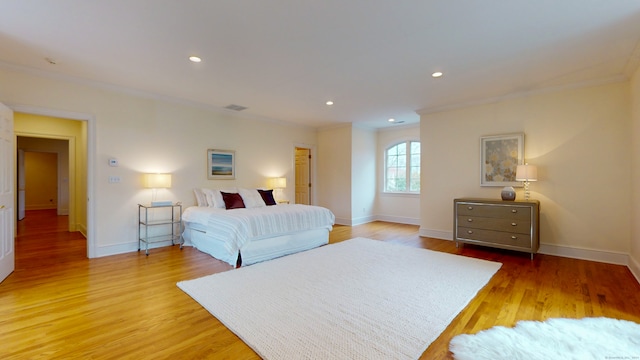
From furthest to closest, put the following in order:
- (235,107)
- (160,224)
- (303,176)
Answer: (303,176) → (235,107) → (160,224)

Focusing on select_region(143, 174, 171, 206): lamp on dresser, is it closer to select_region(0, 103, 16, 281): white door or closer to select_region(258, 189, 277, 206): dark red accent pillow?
select_region(0, 103, 16, 281): white door

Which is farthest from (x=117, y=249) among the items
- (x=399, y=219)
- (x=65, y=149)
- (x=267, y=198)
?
(x=65, y=149)

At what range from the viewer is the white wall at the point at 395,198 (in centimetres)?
720

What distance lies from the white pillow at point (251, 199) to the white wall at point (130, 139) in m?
0.65

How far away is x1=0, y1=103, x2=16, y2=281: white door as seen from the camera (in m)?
3.18

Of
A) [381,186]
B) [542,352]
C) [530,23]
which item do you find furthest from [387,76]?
[381,186]

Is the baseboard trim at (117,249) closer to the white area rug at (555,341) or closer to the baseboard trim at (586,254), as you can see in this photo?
the white area rug at (555,341)

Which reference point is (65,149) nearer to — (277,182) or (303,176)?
(277,182)

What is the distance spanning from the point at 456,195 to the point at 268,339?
452cm

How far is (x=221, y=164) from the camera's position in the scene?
5664mm

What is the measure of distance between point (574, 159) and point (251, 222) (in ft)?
15.7

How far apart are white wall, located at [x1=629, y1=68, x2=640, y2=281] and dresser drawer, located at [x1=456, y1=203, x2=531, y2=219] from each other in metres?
1.07

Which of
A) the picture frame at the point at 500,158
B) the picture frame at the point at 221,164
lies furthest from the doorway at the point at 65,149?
the picture frame at the point at 500,158

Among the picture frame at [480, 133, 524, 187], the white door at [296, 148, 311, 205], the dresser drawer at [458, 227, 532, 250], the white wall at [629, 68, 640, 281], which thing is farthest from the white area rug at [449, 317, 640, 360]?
the white door at [296, 148, 311, 205]
